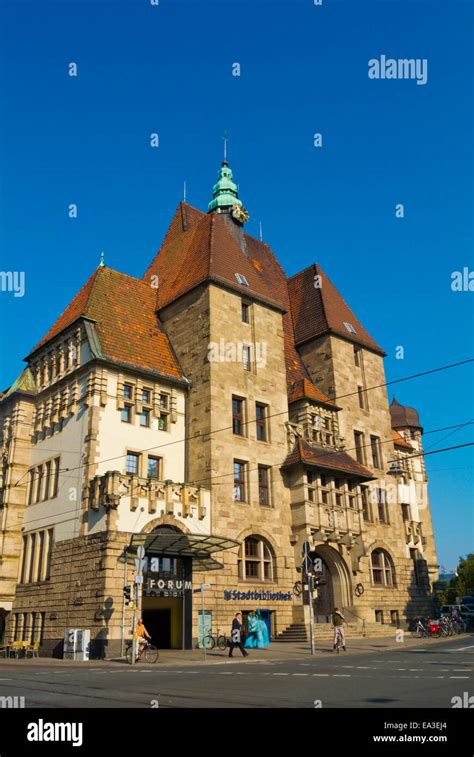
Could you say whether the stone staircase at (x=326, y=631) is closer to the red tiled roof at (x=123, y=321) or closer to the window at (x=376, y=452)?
the window at (x=376, y=452)

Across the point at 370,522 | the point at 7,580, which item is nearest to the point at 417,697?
the point at 7,580

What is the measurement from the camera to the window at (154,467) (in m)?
31.1

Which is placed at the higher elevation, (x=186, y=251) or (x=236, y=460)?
(x=186, y=251)

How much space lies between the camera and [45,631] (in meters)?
28.1

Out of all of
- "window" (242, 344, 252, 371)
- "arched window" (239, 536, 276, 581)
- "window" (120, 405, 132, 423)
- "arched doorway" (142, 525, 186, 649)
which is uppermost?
"window" (242, 344, 252, 371)

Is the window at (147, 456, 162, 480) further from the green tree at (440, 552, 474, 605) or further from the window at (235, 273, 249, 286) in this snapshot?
the green tree at (440, 552, 474, 605)

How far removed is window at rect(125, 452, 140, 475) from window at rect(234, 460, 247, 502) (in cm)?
528

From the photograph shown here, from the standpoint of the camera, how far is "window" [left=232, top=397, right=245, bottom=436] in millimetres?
33844

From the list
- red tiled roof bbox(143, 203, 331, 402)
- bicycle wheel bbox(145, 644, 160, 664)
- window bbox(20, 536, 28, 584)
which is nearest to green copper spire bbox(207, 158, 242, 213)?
red tiled roof bbox(143, 203, 331, 402)

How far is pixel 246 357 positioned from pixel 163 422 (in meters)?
6.39

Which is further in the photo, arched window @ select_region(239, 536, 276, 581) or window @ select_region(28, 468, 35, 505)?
window @ select_region(28, 468, 35, 505)

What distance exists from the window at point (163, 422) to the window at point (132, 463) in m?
2.24
